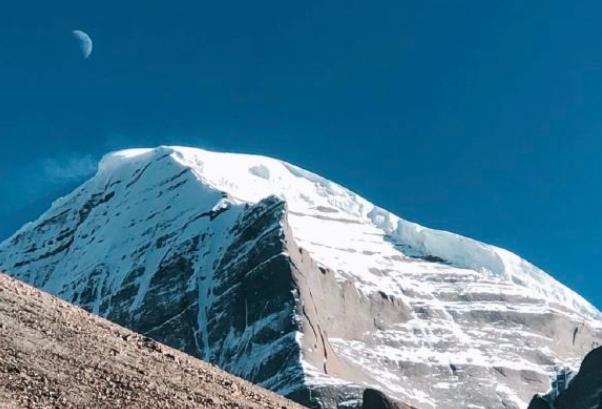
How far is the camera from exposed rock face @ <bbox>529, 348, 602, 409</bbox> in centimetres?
13725

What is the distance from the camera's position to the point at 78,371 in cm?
4200

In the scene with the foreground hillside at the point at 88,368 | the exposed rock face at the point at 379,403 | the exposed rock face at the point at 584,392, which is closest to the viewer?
the foreground hillside at the point at 88,368

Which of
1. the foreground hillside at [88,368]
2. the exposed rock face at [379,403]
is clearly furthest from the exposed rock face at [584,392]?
the foreground hillside at [88,368]

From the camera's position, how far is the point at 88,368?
140 feet

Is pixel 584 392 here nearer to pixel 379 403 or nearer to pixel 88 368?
pixel 379 403

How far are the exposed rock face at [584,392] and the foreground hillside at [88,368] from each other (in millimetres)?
90495

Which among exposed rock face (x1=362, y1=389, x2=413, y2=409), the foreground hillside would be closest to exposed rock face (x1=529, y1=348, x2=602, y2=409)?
exposed rock face (x1=362, y1=389, x2=413, y2=409)

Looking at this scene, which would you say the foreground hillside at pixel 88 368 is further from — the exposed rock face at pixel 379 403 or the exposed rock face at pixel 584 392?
the exposed rock face at pixel 584 392

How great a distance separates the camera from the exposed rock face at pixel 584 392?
137250mm

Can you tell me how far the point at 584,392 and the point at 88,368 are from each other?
10601cm

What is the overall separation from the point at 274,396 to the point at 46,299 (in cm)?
1085

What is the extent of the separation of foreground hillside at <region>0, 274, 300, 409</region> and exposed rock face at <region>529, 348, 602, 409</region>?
9050cm

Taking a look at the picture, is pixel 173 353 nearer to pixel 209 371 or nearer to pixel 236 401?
pixel 209 371

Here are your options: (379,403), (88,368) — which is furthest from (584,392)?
(88,368)
